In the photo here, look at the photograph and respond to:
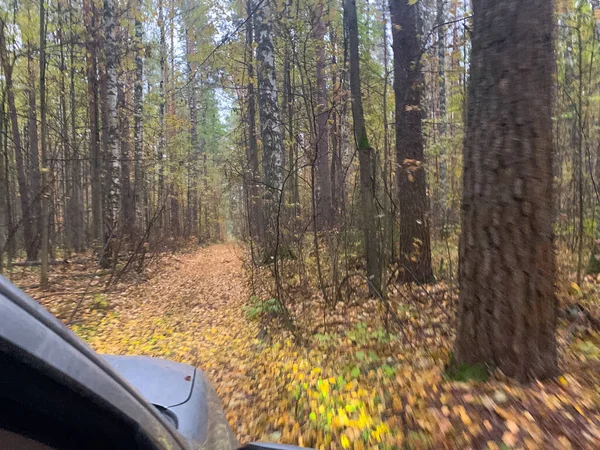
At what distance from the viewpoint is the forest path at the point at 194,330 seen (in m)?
5.23

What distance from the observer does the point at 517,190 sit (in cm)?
347

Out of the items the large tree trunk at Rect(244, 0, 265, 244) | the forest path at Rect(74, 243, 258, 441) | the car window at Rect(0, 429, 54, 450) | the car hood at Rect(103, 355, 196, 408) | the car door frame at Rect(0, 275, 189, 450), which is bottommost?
the forest path at Rect(74, 243, 258, 441)

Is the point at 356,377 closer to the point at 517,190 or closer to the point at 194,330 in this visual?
→ the point at 517,190

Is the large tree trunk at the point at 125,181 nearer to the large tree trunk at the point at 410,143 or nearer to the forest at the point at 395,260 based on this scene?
the forest at the point at 395,260

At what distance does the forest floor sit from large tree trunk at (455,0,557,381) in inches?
15.0

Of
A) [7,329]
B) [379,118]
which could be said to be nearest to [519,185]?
[7,329]

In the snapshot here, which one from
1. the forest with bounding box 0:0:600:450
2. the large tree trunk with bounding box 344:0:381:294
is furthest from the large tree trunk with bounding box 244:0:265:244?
the large tree trunk with bounding box 344:0:381:294

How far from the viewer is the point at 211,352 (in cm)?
628

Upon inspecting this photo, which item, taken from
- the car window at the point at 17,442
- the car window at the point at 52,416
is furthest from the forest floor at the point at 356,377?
the car window at the point at 17,442

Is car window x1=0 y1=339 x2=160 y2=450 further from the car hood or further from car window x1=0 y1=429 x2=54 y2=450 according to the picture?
the car hood

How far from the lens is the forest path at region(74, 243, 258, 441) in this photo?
17.1 feet

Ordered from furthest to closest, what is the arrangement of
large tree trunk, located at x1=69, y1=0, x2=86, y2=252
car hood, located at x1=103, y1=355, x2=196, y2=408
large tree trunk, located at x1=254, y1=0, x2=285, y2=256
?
large tree trunk, located at x1=69, y1=0, x2=86, y2=252, large tree trunk, located at x1=254, y1=0, x2=285, y2=256, car hood, located at x1=103, y1=355, x2=196, y2=408

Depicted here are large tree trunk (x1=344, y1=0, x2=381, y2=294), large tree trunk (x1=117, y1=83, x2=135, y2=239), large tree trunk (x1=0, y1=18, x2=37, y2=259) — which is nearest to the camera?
large tree trunk (x1=344, y1=0, x2=381, y2=294)

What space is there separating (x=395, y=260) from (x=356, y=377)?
339 centimetres
